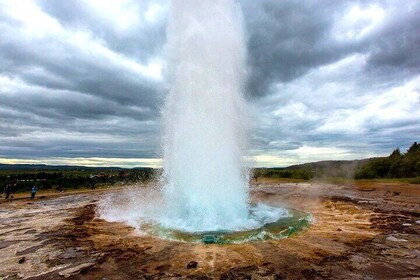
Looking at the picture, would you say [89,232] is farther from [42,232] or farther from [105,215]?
[105,215]

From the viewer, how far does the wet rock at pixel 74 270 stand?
6.42 metres

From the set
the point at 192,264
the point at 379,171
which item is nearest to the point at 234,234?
the point at 192,264

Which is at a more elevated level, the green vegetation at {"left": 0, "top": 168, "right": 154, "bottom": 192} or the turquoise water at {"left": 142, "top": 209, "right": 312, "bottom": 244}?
the green vegetation at {"left": 0, "top": 168, "right": 154, "bottom": 192}

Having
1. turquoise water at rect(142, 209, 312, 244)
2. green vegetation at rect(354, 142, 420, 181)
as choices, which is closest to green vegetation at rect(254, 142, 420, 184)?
green vegetation at rect(354, 142, 420, 181)

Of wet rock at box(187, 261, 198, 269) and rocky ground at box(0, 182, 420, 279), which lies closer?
rocky ground at box(0, 182, 420, 279)

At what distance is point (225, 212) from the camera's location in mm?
11344

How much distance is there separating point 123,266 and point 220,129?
705 cm

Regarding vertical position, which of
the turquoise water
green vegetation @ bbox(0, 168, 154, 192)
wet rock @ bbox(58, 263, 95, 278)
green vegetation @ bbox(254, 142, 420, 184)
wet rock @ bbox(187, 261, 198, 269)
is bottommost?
wet rock @ bbox(58, 263, 95, 278)

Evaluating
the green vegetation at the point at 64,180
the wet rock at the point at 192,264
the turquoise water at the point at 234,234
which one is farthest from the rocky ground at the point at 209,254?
the green vegetation at the point at 64,180

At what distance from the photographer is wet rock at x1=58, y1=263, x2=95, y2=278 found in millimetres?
6417

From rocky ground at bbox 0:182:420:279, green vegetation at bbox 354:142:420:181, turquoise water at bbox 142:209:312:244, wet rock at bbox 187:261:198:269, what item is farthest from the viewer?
green vegetation at bbox 354:142:420:181

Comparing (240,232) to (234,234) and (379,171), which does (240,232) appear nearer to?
(234,234)

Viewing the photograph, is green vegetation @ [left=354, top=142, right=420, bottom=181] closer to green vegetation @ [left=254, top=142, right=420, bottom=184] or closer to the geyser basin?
green vegetation @ [left=254, top=142, right=420, bottom=184]

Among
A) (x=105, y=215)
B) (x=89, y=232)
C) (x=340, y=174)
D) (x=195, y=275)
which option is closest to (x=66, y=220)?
(x=105, y=215)
